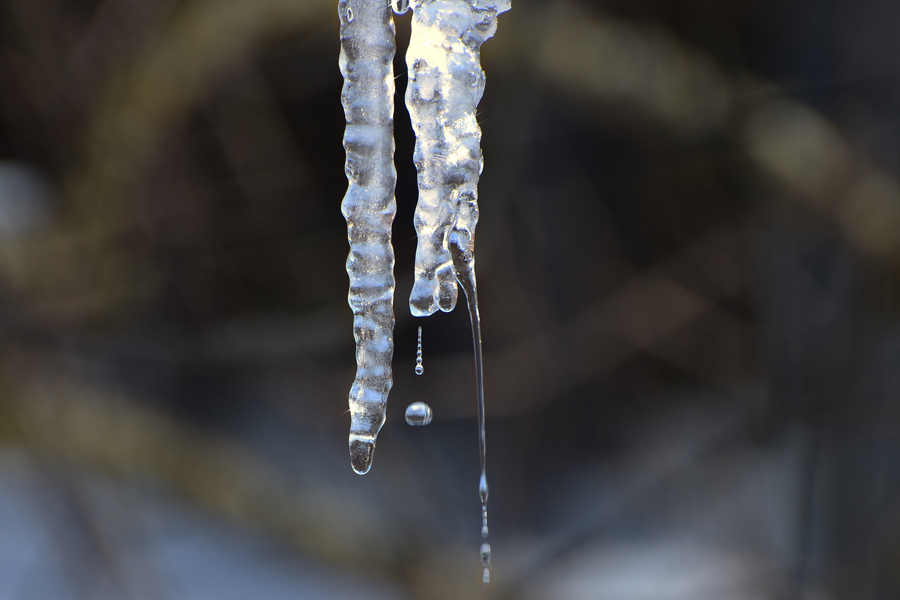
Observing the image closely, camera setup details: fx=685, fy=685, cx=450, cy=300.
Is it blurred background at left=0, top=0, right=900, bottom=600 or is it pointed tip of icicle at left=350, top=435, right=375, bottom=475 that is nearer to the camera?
pointed tip of icicle at left=350, top=435, right=375, bottom=475

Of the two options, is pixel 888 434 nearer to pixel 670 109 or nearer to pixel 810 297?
pixel 810 297

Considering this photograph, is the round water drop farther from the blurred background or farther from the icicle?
the blurred background

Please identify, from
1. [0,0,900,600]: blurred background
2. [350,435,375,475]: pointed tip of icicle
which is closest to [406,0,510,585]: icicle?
[350,435,375,475]: pointed tip of icicle

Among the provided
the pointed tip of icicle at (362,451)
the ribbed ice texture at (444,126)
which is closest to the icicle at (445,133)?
the ribbed ice texture at (444,126)

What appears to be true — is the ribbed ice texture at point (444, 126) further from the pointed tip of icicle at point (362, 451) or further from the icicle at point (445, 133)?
the pointed tip of icicle at point (362, 451)

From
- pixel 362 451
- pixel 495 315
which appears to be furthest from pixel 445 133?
pixel 495 315

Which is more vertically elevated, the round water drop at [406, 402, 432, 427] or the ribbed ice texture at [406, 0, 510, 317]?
the ribbed ice texture at [406, 0, 510, 317]
